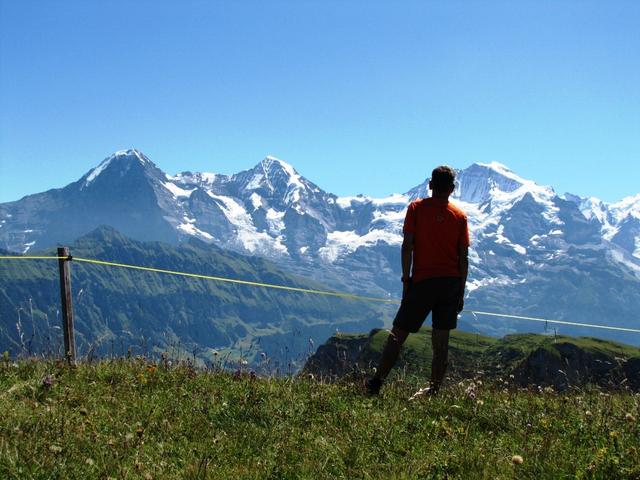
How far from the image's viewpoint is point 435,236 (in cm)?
1003

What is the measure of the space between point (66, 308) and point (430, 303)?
18.9 feet

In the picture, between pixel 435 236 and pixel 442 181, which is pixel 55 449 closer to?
pixel 435 236

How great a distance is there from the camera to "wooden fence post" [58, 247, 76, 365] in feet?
33.1

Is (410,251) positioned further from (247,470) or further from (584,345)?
(584,345)

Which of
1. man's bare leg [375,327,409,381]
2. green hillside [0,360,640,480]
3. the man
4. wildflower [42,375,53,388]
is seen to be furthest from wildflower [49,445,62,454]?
the man

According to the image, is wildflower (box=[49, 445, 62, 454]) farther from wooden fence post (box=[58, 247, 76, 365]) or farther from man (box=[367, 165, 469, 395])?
man (box=[367, 165, 469, 395])

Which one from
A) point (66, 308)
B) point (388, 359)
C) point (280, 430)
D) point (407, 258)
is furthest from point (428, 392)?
point (66, 308)

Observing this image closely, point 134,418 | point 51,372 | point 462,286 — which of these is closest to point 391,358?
point 462,286

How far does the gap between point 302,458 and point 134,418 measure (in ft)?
6.99

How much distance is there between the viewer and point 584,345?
15238 cm

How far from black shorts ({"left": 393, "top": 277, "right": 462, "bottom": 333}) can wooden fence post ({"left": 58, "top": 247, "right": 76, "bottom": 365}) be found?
500cm

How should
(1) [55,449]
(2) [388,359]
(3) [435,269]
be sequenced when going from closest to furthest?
(1) [55,449] → (2) [388,359] → (3) [435,269]

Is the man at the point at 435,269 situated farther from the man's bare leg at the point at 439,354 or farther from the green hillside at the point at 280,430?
the green hillside at the point at 280,430

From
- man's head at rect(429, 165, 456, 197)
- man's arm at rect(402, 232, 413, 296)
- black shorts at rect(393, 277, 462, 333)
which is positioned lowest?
black shorts at rect(393, 277, 462, 333)
